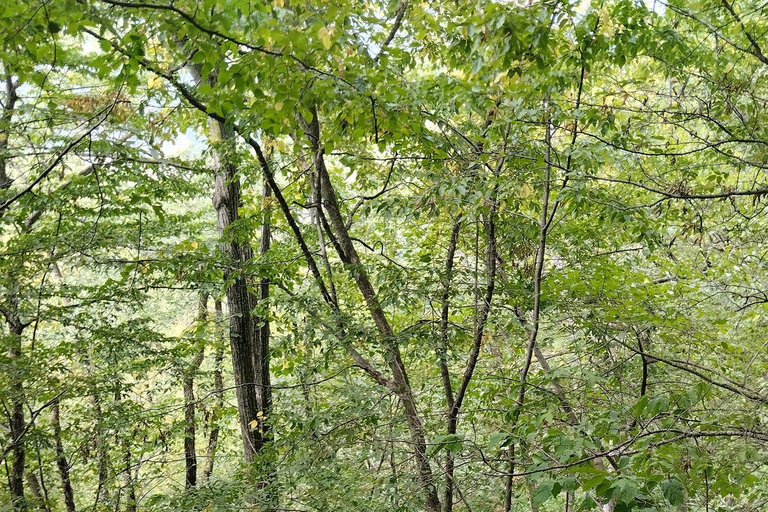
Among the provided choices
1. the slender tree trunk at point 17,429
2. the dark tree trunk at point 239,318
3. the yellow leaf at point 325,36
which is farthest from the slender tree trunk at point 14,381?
the yellow leaf at point 325,36

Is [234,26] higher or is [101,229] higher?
[101,229]

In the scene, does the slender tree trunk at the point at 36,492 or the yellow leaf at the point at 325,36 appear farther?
the slender tree trunk at the point at 36,492

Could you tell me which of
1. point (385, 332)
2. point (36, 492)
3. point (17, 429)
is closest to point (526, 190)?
point (385, 332)

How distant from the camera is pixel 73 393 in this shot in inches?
233

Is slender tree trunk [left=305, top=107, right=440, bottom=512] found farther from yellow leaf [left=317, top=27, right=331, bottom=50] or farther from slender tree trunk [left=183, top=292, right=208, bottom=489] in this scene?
slender tree trunk [left=183, top=292, right=208, bottom=489]

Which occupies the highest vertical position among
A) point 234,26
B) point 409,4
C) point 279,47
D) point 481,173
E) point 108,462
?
point 409,4

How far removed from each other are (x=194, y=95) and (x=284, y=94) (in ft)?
3.92

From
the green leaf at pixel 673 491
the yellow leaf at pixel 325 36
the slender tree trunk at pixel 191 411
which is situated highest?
the yellow leaf at pixel 325 36

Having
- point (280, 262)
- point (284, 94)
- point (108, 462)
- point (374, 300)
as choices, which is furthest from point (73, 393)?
point (284, 94)

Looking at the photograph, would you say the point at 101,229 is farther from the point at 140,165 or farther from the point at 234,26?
the point at 234,26

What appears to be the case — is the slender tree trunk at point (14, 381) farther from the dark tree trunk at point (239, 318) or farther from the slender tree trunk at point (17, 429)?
the dark tree trunk at point (239, 318)

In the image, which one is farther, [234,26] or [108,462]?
[108,462]

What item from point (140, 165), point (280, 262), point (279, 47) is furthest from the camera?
point (140, 165)

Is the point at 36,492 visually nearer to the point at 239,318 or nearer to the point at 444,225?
the point at 239,318
